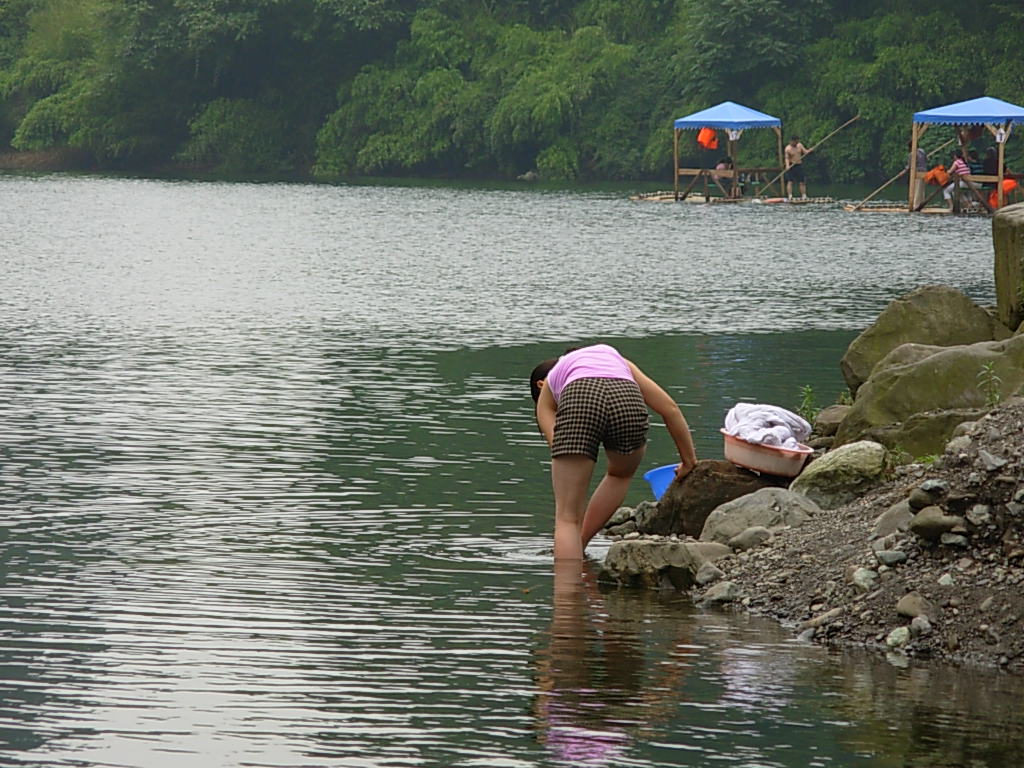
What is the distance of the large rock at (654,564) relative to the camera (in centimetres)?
932

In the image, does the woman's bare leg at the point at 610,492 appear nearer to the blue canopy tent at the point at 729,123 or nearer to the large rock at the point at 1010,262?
the large rock at the point at 1010,262

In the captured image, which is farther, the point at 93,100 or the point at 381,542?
the point at 93,100

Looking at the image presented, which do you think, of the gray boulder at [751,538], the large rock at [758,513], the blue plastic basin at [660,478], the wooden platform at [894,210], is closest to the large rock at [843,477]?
the large rock at [758,513]

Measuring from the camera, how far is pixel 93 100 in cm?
9069

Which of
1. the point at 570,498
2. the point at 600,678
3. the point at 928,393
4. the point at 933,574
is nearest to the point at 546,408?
the point at 570,498

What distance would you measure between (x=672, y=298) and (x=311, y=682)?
20061 millimetres

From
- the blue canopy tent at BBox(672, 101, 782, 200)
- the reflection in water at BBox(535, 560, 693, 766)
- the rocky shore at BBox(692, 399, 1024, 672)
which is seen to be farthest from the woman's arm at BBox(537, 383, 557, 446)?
the blue canopy tent at BBox(672, 101, 782, 200)

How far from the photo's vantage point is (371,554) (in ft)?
32.9

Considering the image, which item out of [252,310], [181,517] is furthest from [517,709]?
[252,310]

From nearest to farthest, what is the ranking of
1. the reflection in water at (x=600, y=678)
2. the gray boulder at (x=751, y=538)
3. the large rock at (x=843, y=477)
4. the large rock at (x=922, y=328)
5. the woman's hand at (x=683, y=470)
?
the reflection in water at (x=600, y=678)
the gray boulder at (x=751, y=538)
the large rock at (x=843, y=477)
the woman's hand at (x=683, y=470)
the large rock at (x=922, y=328)

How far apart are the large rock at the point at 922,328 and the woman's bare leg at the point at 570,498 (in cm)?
439

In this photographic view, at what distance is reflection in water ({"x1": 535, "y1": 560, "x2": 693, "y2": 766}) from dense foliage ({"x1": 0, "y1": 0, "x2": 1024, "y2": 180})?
6136cm

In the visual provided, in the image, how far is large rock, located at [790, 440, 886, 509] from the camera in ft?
33.6

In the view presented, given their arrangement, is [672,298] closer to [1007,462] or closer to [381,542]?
[381,542]
